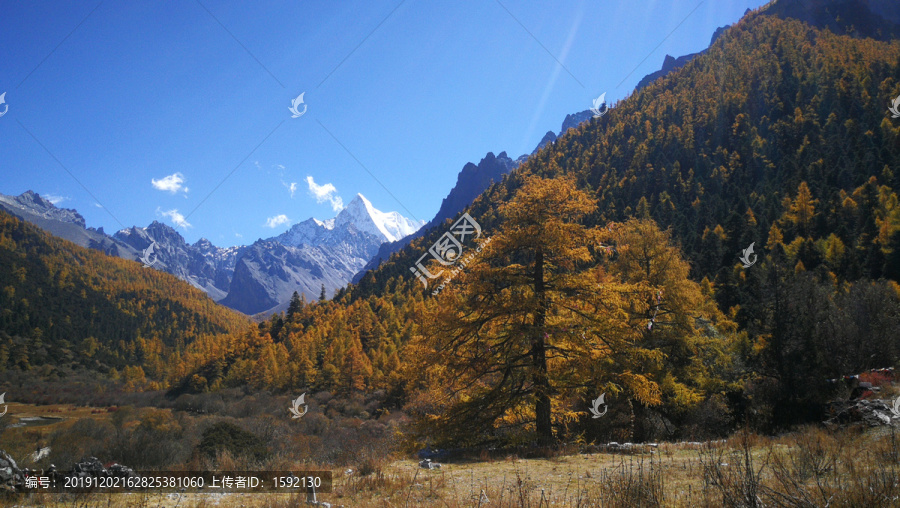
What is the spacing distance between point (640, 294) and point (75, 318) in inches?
7674

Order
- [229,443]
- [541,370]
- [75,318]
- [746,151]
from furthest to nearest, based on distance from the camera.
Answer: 1. [75,318]
2. [746,151]
3. [229,443]
4. [541,370]

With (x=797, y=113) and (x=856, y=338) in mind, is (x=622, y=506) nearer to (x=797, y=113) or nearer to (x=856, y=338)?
(x=856, y=338)

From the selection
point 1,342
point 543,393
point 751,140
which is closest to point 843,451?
point 543,393

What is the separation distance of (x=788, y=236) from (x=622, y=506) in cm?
9070

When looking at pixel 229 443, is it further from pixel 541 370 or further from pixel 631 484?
pixel 631 484

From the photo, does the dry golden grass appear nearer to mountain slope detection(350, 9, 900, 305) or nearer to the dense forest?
the dense forest

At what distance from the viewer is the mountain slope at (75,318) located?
119 meters

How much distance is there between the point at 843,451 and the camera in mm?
7453

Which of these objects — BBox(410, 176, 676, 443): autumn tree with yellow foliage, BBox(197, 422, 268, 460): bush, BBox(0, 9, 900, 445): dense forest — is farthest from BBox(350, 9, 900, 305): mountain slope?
BBox(197, 422, 268, 460): bush

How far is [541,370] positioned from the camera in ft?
36.8

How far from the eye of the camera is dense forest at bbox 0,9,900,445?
37.9 feet

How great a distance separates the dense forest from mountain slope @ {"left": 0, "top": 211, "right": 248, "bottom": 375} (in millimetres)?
1013

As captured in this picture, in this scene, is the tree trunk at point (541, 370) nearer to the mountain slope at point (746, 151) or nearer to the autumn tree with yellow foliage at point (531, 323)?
the autumn tree with yellow foliage at point (531, 323)

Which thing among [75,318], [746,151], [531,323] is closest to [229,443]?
[531,323]
